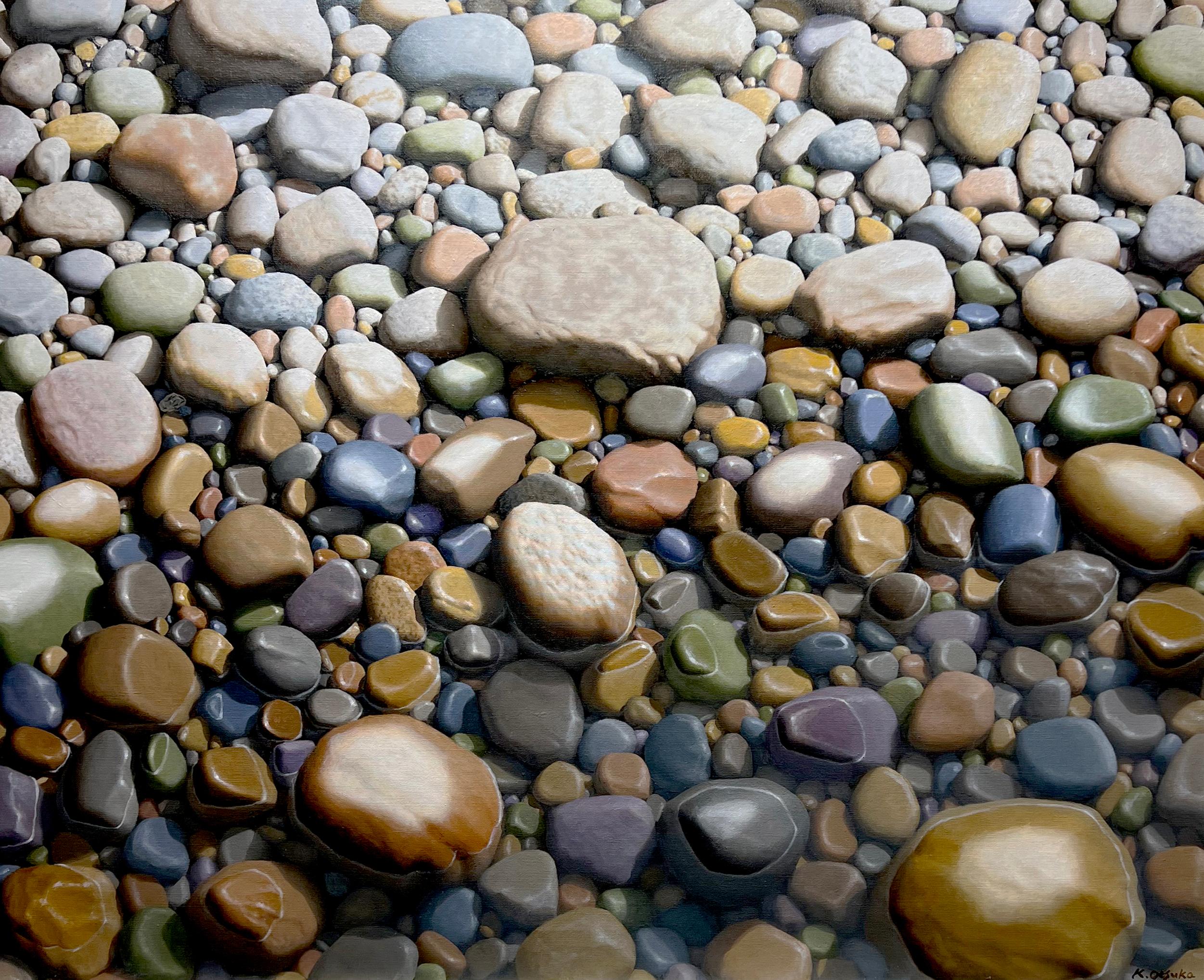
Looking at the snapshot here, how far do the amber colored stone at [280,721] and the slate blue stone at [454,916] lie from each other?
0.24 m

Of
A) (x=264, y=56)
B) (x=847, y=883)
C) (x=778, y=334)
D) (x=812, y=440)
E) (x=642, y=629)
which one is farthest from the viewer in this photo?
(x=264, y=56)

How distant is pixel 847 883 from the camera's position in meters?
0.88

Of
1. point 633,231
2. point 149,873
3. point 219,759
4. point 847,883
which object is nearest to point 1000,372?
point 633,231

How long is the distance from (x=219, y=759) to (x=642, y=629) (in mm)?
481

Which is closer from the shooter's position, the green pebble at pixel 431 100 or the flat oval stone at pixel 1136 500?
the flat oval stone at pixel 1136 500

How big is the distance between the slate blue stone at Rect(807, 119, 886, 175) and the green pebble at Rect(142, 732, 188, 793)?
4.08ft

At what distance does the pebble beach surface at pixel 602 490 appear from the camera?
35.0 inches

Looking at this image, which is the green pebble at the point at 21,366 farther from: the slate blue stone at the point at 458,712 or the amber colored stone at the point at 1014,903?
the amber colored stone at the point at 1014,903

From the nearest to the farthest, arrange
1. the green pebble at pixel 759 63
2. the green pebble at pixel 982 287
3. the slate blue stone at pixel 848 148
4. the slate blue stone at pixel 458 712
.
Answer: the slate blue stone at pixel 458 712 → the green pebble at pixel 982 287 → the slate blue stone at pixel 848 148 → the green pebble at pixel 759 63

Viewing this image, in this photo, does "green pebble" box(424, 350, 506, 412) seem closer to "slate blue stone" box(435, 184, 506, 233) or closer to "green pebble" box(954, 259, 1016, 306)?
"slate blue stone" box(435, 184, 506, 233)

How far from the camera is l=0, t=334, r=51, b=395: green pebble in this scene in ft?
3.90

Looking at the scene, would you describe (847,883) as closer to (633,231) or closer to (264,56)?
(633,231)

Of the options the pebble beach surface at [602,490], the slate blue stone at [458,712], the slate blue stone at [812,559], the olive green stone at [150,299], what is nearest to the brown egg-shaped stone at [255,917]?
the pebble beach surface at [602,490]

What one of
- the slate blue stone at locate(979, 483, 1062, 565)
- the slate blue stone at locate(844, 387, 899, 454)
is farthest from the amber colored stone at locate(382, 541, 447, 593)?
the slate blue stone at locate(979, 483, 1062, 565)
